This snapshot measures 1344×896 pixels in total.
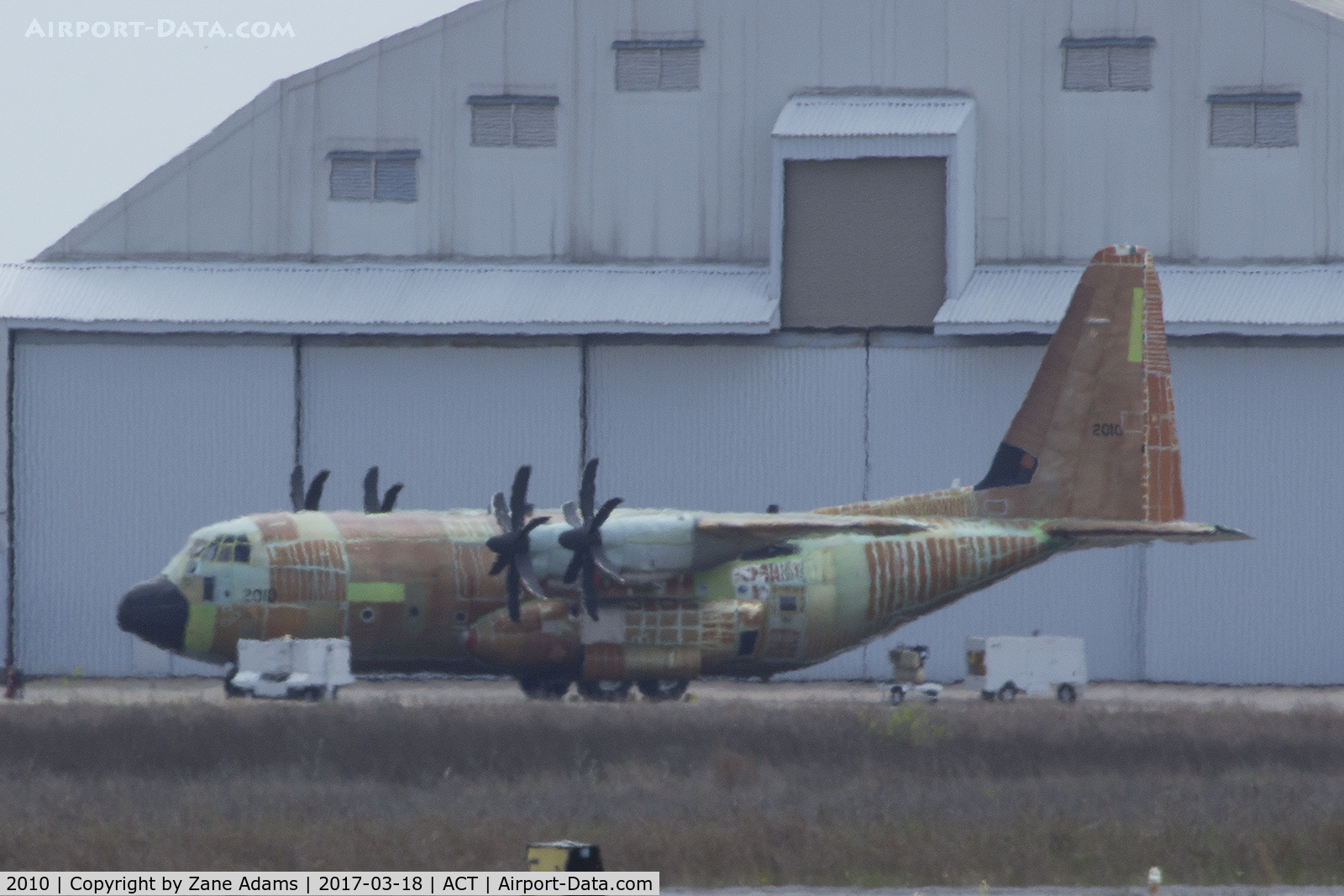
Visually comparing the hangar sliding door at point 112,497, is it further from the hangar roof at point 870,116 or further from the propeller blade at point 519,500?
the hangar roof at point 870,116

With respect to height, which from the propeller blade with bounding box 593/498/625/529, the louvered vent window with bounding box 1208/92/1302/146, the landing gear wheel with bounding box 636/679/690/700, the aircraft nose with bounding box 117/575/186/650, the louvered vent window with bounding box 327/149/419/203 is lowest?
the landing gear wheel with bounding box 636/679/690/700

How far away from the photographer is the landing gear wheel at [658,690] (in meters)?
40.2

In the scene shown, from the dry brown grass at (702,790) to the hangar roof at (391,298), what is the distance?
1345cm

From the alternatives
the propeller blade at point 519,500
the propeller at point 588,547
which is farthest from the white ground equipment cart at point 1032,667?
the propeller blade at point 519,500

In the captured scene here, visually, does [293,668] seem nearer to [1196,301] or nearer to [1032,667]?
[1032,667]

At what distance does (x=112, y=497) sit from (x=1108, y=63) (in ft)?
92.7

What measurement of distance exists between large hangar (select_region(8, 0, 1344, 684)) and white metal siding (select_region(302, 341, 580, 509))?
0.08 metres

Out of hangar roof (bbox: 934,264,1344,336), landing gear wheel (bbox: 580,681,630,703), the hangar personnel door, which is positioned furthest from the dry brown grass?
the hangar personnel door

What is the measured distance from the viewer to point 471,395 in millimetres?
49031

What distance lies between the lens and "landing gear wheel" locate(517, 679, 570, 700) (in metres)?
40.2

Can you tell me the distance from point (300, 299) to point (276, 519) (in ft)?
42.5

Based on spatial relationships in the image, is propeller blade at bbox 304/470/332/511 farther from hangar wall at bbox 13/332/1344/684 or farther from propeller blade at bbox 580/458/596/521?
hangar wall at bbox 13/332/1344/684

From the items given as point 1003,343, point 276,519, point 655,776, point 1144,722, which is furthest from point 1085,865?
point 1003,343

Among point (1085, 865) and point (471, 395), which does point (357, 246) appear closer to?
point (471, 395)
